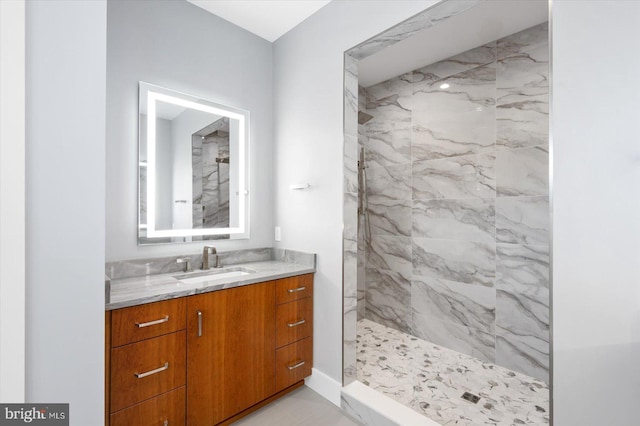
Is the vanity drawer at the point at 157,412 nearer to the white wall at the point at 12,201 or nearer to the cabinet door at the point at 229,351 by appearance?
the cabinet door at the point at 229,351

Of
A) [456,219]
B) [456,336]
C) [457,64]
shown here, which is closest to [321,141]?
[456,219]

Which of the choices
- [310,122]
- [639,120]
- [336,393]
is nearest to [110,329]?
[336,393]

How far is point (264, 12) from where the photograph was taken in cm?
223

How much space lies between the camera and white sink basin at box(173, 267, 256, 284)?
1975mm

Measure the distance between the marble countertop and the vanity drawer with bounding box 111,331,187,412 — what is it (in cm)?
21

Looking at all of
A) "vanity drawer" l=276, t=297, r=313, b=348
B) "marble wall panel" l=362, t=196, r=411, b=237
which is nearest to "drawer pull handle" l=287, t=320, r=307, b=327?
"vanity drawer" l=276, t=297, r=313, b=348

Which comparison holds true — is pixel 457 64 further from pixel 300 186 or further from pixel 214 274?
pixel 214 274

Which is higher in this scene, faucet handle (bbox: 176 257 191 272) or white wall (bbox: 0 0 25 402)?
white wall (bbox: 0 0 25 402)

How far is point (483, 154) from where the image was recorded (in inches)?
100

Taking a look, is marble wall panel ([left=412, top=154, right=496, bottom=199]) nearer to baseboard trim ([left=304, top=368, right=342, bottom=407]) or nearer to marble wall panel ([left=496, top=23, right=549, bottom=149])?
marble wall panel ([left=496, top=23, right=549, bottom=149])

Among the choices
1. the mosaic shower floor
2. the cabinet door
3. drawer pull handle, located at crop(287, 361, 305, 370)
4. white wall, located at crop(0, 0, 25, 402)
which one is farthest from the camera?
drawer pull handle, located at crop(287, 361, 305, 370)

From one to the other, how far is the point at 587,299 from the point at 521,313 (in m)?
1.46

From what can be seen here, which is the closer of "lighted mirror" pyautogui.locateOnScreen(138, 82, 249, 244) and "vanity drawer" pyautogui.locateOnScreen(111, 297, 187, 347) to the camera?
"vanity drawer" pyautogui.locateOnScreen(111, 297, 187, 347)

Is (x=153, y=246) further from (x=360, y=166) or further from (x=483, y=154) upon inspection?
(x=483, y=154)
